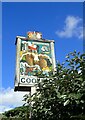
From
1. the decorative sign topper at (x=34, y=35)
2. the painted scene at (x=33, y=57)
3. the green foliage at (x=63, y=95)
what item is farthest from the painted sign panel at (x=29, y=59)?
the green foliage at (x=63, y=95)

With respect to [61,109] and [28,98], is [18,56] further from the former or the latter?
[61,109]

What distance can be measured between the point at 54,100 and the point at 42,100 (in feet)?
2.15

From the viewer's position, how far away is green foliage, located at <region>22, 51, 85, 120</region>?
5160 mm

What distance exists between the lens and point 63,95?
17.1 feet

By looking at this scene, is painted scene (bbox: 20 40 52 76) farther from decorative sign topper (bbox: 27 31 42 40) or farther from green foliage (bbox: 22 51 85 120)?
green foliage (bbox: 22 51 85 120)

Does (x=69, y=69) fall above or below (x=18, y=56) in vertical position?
below

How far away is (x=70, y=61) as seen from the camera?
20.5 feet

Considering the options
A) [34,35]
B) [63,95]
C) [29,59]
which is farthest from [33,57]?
[63,95]

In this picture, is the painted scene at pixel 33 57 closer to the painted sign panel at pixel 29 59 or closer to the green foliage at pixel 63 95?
the painted sign panel at pixel 29 59

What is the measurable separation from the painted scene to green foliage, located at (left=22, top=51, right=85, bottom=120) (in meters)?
20.2

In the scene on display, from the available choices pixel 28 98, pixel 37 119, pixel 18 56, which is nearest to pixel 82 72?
pixel 37 119

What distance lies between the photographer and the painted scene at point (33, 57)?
27859 mm

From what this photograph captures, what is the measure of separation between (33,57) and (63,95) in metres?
23.1

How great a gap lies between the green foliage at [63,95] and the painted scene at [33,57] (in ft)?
66.2
